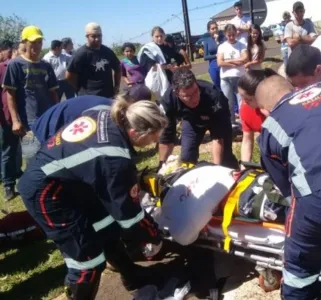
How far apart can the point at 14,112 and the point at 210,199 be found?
3.07 m

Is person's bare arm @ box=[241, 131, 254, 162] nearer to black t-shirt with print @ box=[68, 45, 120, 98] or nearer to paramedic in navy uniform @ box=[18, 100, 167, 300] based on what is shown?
paramedic in navy uniform @ box=[18, 100, 167, 300]

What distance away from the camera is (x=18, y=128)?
562cm

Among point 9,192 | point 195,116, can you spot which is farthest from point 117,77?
point 195,116

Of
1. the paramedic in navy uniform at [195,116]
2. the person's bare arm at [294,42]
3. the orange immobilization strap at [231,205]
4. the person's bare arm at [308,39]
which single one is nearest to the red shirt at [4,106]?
the paramedic in navy uniform at [195,116]

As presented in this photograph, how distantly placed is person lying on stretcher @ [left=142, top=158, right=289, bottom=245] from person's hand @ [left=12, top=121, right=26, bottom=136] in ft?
7.82

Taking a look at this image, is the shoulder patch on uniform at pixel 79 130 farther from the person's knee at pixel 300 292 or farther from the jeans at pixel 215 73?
the jeans at pixel 215 73

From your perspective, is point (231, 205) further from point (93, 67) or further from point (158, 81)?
point (158, 81)

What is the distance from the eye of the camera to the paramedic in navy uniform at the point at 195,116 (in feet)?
13.9

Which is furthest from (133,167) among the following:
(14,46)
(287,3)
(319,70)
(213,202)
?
(287,3)

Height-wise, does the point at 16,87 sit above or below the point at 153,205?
above

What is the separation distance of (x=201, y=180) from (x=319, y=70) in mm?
1208

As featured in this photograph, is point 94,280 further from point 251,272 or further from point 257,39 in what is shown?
point 257,39

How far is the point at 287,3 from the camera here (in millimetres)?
52625

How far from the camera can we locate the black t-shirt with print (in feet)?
20.1
